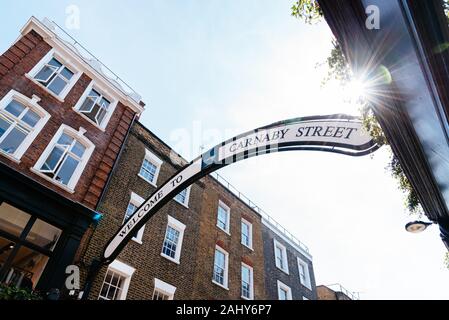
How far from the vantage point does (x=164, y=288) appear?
1193cm

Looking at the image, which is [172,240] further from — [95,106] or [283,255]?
[283,255]

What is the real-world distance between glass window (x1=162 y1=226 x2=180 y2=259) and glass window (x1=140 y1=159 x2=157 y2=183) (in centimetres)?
261

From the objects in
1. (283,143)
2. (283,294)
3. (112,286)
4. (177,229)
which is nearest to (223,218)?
(177,229)

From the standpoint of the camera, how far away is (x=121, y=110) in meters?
14.3

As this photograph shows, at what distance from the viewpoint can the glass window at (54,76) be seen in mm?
11797

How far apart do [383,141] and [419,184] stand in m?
0.82

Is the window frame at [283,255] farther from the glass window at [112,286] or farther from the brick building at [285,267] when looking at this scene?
the glass window at [112,286]

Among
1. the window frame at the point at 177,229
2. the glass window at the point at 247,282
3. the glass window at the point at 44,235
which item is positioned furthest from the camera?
the glass window at the point at 247,282

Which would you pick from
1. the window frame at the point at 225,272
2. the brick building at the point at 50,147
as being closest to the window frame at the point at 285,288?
the window frame at the point at 225,272

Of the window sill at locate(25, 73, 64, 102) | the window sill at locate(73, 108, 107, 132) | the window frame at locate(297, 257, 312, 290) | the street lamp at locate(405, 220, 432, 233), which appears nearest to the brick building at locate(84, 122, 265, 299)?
the window sill at locate(73, 108, 107, 132)

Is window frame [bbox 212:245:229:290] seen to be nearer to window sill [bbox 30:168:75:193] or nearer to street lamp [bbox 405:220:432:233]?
window sill [bbox 30:168:75:193]

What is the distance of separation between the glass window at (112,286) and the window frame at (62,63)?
7325mm
